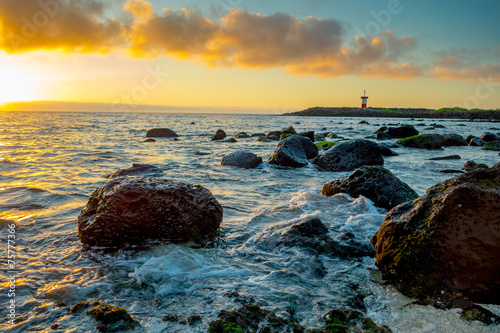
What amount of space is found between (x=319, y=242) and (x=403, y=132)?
763 inches

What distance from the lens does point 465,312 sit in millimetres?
2689

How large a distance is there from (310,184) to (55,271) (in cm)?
595

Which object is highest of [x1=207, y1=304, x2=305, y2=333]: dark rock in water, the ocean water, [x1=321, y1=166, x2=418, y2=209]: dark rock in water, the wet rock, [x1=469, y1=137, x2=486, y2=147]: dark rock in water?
the wet rock

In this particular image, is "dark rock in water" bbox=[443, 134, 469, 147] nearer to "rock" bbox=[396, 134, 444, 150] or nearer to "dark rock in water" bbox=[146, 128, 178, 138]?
"rock" bbox=[396, 134, 444, 150]

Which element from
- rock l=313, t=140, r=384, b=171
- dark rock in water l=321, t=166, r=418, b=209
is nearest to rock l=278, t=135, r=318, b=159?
rock l=313, t=140, r=384, b=171

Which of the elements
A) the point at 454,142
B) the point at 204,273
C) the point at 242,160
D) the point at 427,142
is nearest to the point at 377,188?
the point at 204,273

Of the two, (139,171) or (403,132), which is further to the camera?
(403,132)

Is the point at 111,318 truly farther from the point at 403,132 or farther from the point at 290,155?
the point at 403,132

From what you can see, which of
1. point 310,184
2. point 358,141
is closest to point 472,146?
point 358,141

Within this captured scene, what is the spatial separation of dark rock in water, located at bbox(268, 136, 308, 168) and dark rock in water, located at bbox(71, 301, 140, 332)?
343 inches

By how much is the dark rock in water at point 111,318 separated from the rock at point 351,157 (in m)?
8.50

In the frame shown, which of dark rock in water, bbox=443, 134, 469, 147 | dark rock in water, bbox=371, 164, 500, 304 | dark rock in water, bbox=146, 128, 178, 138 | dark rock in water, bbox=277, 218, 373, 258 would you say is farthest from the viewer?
dark rock in water, bbox=146, 128, 178, 138

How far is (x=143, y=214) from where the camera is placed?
428 centimetres

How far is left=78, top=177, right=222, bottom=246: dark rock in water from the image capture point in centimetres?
417
